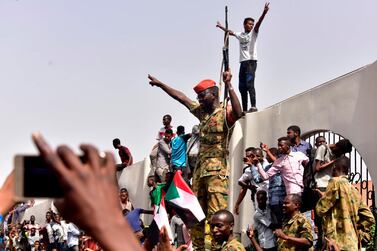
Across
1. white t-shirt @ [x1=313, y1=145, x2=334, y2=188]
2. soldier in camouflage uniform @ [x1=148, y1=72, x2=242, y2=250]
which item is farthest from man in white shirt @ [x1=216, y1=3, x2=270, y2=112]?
soldier in camouflage uniform @ [x1=148, y1=72, x2=242, y2=250]

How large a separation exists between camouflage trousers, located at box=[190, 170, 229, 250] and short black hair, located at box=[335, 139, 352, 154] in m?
1.67

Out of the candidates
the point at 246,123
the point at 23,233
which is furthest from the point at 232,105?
the point at 23,233

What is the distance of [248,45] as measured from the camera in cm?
1257

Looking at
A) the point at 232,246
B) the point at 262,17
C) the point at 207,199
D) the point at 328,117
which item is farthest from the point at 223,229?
the point at 262,17

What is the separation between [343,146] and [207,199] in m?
1.81

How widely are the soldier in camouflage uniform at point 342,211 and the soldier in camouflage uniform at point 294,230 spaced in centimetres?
19

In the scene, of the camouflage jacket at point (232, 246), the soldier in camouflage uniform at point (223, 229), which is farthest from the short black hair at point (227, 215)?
the camouflage jacket at point (232, 246)

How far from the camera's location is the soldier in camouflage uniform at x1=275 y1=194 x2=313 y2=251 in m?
8.09

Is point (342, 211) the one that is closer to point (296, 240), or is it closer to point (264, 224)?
point (296, 240)

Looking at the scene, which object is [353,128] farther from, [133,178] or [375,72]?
[133,178]

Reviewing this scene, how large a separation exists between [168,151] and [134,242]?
12847 millimetres

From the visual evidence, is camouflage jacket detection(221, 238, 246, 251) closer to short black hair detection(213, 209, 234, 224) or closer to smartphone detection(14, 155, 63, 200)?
short black hair detection(213, 209, 234, 224)

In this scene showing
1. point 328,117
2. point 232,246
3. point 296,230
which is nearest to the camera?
point 232,246

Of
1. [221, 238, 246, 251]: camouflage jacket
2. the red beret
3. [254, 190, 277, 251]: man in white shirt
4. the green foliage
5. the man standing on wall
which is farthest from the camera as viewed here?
the man standing on wall
